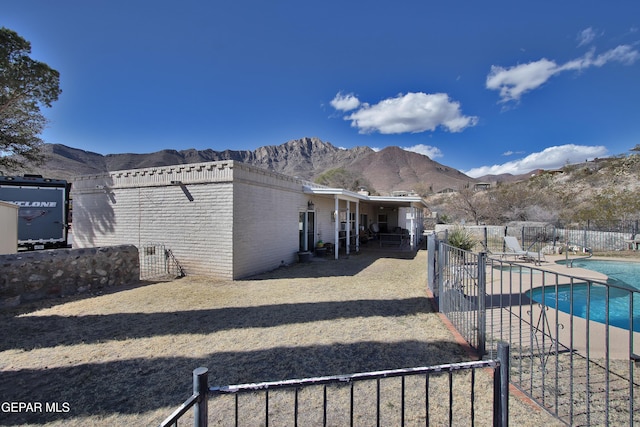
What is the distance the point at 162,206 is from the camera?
29.6 ft

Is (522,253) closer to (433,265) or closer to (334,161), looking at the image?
(433,265)

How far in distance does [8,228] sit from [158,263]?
344cm

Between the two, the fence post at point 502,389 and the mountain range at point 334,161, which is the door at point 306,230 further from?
the mountain range at point 334,161

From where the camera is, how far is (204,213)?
8.34m

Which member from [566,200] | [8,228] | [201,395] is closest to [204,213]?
[8,228]

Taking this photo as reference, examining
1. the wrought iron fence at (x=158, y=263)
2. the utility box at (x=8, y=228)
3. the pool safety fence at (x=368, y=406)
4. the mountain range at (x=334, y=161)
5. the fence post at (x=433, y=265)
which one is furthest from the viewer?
the mountain range at (x=334, y=161)

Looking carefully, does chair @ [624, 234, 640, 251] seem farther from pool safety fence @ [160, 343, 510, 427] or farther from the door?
pool safety fence @ [160, 343, 510, 427]

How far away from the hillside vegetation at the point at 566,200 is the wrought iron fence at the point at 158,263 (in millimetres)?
22872

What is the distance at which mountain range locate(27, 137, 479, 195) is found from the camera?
6318 cm

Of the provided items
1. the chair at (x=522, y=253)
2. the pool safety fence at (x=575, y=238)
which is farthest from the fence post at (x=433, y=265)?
the pool safety fence at (x=575, y=238)

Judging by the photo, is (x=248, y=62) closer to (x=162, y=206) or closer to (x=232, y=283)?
(x=162, y=206)

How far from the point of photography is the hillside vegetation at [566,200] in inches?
695

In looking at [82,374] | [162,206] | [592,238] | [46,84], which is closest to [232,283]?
[162,206]

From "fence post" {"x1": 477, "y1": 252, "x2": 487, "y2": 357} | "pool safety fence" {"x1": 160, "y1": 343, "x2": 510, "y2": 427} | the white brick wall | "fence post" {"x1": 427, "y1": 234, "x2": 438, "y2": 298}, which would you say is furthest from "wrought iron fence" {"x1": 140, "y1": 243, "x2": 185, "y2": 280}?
"fence post" {"x1": 477, "y1": 252, "x2": 487, "y2": 357}
